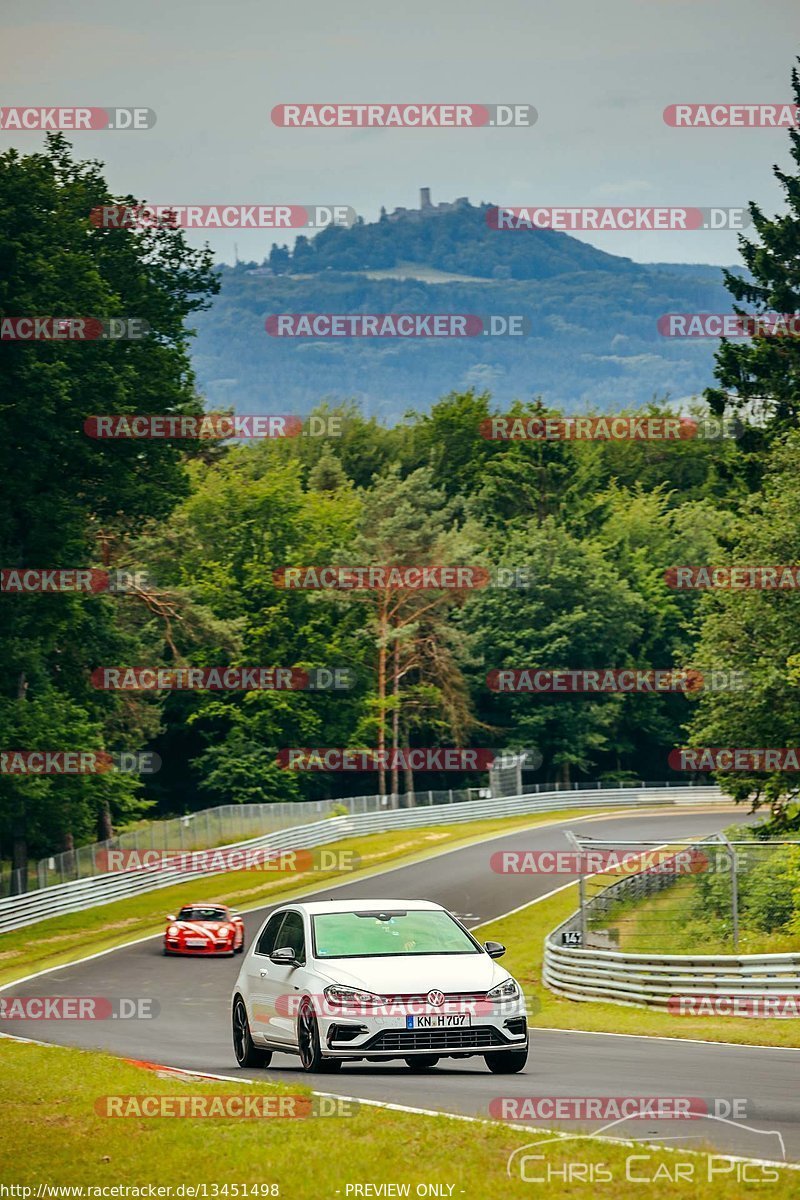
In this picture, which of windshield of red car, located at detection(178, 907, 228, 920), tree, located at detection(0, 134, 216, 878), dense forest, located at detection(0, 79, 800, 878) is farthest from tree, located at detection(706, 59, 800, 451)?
windshield of red car, located at detection(178, 907, 228, 920)

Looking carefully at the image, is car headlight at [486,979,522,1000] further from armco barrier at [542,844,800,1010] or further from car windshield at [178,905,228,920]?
car windshield at [178,905,228,920]

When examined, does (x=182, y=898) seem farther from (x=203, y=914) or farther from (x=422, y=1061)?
(x=422, y=1061)

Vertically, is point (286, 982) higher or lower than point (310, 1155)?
lower

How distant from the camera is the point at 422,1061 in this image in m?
14.8

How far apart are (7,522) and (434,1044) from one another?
34.4m

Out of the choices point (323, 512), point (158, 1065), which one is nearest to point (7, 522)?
point (158, 1065)

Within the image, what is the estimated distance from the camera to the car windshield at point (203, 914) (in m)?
39.8

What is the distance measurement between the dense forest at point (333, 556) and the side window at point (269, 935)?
25.8 m

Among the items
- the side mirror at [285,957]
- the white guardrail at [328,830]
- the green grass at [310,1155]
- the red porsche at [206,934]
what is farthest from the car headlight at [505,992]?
the white guardrail at [328,830]

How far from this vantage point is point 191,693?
83.4 metres

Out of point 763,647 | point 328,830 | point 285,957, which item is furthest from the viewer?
point 328,830

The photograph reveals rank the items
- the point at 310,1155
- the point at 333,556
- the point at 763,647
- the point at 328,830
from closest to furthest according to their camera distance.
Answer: the point at 310,1155, the point at 763,647, the point at 328,830, the point at 333,556

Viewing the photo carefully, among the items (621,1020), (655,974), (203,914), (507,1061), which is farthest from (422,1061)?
(203,914)

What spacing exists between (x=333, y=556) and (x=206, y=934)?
47.8 meters
